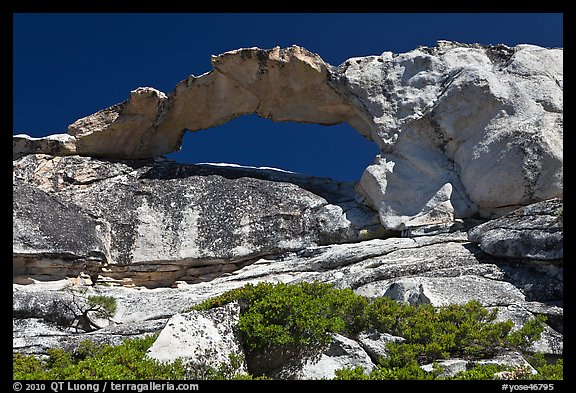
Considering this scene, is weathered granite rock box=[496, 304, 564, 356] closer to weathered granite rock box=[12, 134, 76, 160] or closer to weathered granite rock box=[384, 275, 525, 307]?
weathered granite rock box=[384, 275, 525, 307]

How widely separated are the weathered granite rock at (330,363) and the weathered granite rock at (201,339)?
864 mm

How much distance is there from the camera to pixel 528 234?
616 inches

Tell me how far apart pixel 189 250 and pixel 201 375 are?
44.8ft

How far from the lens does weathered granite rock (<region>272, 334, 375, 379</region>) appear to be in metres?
10.8

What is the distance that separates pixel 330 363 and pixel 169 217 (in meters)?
14.8

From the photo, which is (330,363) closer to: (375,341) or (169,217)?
(375,341)

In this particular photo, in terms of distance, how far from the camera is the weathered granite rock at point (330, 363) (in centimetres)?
1077

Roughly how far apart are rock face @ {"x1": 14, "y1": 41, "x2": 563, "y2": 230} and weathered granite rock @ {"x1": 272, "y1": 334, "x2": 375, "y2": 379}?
10596 mm

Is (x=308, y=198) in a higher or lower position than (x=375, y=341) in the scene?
higher

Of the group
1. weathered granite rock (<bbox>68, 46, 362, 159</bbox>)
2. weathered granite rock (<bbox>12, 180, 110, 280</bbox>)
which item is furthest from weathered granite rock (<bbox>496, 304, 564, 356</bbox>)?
weathered granite rock (<bbox>12, 180, 110, 280</bbox>)

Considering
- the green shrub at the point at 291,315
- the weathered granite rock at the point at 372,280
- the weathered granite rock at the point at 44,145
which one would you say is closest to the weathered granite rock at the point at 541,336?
the weathered granite rock at the point at 372,280

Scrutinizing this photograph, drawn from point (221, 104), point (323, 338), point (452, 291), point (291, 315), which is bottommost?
point (323, 338)

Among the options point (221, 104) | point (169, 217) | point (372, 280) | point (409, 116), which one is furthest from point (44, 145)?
point (372, 280)
